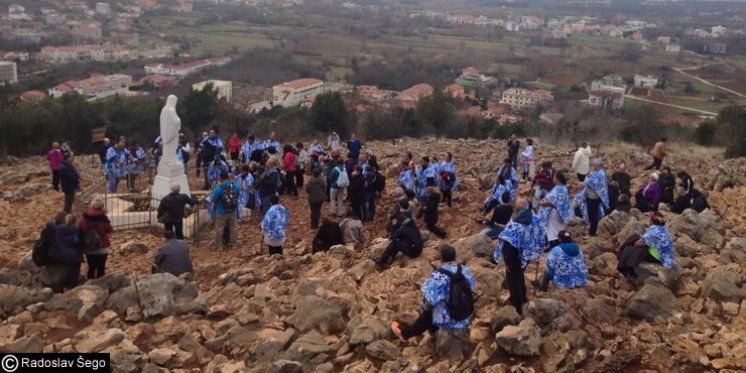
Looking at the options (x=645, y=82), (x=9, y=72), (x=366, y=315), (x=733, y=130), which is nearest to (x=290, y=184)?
(x=366, y=315)

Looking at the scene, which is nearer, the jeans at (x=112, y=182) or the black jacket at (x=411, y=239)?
the black jacket at (x=411, y=239)

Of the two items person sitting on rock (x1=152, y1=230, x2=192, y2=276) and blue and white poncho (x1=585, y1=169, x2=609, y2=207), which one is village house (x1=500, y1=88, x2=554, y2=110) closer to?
blue and white poncho (x1=585, y1=169, x2=609, y2=207)

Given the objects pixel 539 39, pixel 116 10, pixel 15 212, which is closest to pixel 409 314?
pixel 15 212

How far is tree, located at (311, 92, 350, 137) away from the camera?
107 ft

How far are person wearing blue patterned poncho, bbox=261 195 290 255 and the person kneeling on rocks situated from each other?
13.1 ft

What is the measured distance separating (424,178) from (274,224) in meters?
4.62

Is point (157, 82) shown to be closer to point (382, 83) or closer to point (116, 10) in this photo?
point (382, 83)

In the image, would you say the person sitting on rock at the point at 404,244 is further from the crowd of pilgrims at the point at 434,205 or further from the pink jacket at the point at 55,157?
the pink jacket at the point at 55,157

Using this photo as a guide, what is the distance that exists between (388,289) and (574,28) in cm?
16293

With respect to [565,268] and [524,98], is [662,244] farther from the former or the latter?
[524,98]

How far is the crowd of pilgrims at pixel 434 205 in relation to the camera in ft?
24.8

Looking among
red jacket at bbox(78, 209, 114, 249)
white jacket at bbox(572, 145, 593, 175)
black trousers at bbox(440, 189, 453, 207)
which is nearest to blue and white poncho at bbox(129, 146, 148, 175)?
red jacket at bbox(78, 209, 114, 249)

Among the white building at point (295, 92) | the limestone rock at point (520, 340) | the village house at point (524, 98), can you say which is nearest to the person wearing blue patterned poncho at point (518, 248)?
the limestone rock at point (520, 340)

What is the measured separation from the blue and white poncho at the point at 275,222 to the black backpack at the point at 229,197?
111 cm
